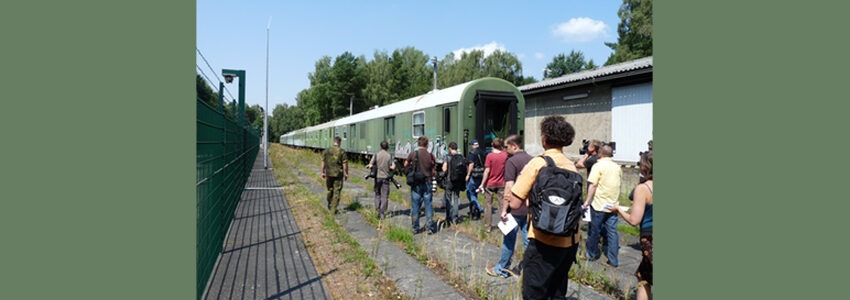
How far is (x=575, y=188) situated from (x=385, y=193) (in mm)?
5428

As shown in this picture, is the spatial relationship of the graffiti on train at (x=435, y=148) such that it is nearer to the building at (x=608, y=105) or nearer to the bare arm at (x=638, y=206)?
the building at (x=608, y=105)

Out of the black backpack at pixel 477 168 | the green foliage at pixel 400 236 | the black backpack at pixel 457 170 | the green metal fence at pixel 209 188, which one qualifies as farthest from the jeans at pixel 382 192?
the green metal fence at pixel 209 188

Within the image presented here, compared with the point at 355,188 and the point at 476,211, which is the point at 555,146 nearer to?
the point at 476,211

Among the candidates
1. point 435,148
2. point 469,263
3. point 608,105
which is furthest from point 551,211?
point 608,105

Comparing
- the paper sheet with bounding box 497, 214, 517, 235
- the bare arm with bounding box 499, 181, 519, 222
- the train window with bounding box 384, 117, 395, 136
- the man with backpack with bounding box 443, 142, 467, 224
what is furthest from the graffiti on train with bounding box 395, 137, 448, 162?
the paper sheet with bounding box 497, 214, 517, 235

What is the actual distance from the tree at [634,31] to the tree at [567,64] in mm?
22238

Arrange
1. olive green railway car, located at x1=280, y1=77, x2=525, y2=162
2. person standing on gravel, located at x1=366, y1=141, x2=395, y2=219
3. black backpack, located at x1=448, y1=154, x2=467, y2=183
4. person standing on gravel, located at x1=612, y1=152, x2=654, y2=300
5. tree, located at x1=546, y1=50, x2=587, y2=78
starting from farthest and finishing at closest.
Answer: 1. tree, located at x1=546, y1=50, x2=587, y2=78
2. olive green railway car, located at x1=280, y1=77, x2=525, y2=162
3. person standing on gravel, located at x1=366, y1=141, x2=395, y2=219
4. black backpack, located at x1=448, y1=154, x2=467, y2=183
5. person standing on gravel, located at x1=612, y1=152, x2=654, y2=300

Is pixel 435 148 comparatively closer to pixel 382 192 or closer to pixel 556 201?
pixel 382 192

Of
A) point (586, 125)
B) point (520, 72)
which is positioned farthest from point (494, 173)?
point (520, 72)

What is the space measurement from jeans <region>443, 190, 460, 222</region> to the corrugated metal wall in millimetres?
8568

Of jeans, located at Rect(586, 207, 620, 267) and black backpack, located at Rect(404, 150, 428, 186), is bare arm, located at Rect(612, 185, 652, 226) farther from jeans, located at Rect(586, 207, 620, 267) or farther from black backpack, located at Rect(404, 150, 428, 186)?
black backpack, located at Rect(404, 150, 428, 186)

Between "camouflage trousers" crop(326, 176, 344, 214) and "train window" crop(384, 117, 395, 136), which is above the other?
"train window" crop(384, 117, 395, 136)

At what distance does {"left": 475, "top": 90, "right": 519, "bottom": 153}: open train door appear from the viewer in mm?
12094

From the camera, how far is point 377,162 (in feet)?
26.5
